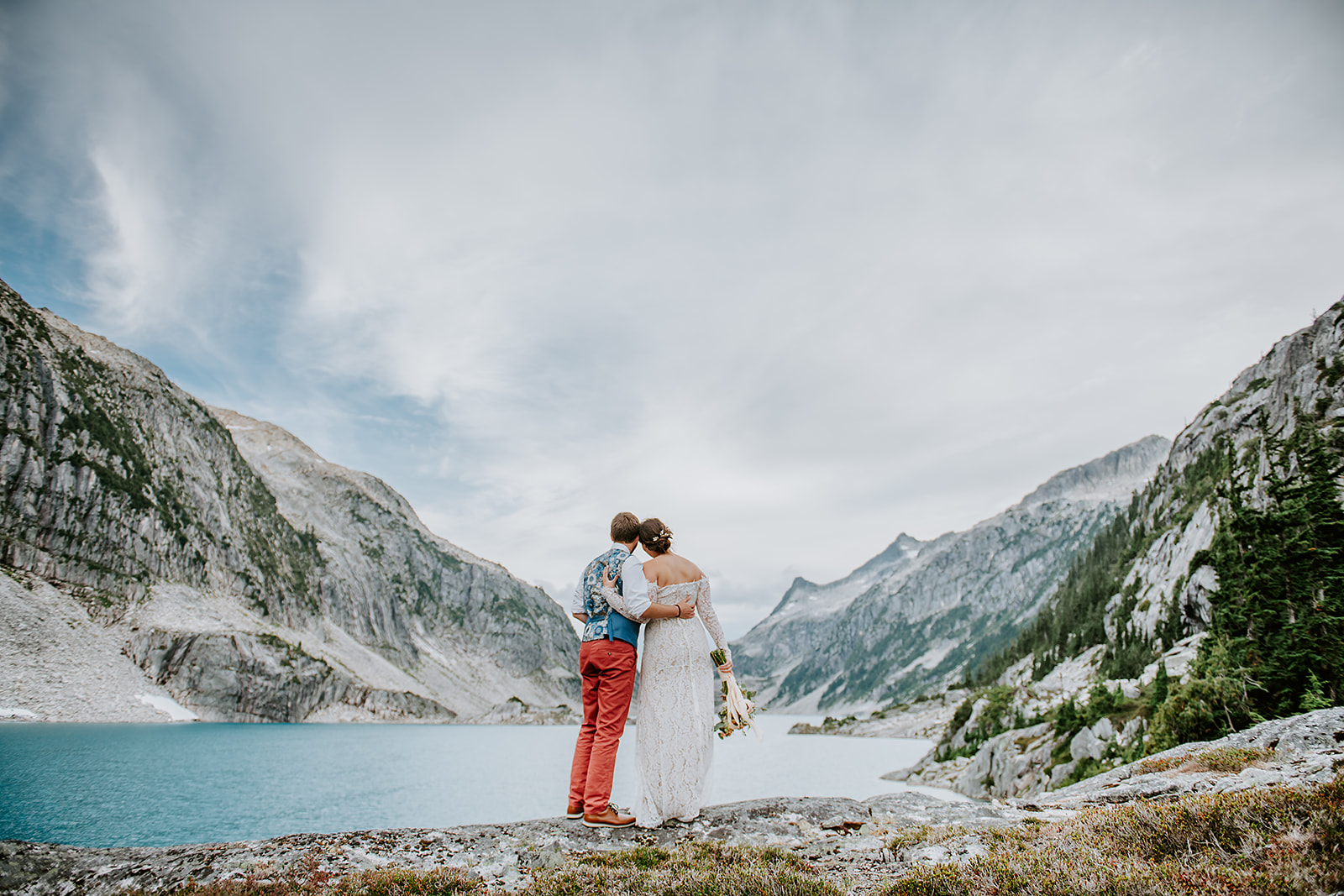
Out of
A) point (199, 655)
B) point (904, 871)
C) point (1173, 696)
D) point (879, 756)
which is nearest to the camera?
point (904, 871)

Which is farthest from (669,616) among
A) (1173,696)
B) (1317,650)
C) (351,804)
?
(351,804)

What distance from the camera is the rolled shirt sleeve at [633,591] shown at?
841 cm

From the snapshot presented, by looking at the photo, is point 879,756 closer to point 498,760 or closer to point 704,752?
point 498,760

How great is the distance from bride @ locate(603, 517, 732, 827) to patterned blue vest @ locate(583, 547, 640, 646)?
19 centimetres

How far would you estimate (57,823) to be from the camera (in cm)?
2400

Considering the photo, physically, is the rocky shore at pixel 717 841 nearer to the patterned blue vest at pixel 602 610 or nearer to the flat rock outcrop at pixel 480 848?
the flat rock outcrop at pixel 480 848

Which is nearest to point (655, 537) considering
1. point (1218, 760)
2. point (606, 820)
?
point (606, 820)

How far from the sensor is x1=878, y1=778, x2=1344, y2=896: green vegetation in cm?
422

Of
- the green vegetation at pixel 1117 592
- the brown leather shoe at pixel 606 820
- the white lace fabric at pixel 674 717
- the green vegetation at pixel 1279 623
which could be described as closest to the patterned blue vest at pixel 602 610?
the white lace fabric at pixel 674 717

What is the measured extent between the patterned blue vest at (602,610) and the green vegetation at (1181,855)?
14.0 ft

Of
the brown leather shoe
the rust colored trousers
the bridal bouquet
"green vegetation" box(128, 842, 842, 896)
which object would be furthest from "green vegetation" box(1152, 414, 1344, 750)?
the rust colored trousers

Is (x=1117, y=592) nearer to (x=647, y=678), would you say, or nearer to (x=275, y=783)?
(x=275, y=783)

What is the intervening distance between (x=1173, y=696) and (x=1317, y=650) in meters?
5.13

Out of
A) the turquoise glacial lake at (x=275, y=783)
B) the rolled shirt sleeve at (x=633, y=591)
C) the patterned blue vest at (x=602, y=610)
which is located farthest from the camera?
the turquoise glacial lake at (x=275, y=783)
